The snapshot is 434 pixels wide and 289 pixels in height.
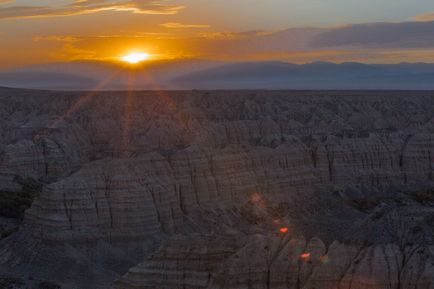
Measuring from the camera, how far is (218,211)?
175 feet

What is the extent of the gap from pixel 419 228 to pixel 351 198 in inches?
1190

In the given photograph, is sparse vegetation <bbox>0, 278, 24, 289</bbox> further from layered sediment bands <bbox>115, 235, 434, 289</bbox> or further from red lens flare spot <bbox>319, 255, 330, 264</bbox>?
red lens flare spot <bbox>319, 255, 330, 264</bbox>

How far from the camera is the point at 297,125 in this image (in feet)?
346

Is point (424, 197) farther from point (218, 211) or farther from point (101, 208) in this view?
point (101, 208)

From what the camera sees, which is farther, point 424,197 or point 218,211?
point 424,197

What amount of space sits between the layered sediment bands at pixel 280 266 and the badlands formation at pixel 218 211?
0.04m

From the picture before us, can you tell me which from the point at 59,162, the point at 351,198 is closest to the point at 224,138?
the point at 59,162

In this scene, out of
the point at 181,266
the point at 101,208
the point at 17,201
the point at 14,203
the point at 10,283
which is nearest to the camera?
the point at 181,266

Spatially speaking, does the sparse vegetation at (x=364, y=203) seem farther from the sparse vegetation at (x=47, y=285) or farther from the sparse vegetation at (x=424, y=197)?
the sparse vegetation at (x=47, y=285)

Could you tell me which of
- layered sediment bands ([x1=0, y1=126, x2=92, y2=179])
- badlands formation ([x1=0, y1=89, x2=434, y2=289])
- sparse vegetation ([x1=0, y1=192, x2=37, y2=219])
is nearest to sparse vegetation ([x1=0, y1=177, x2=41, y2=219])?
sparse vegetation ([x1=0, y1=192, x2=37, y2=219])

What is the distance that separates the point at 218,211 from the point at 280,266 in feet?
80.6

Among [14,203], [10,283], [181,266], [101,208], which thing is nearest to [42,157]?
[14,203]

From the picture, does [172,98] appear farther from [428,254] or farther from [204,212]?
[428,254]

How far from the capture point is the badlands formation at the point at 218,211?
28812 millimetres
